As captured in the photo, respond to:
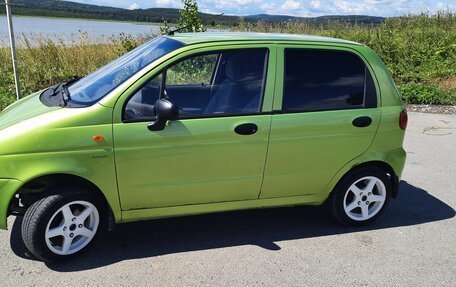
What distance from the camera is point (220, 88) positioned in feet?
12.9

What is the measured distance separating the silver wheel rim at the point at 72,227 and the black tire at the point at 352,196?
7.30 feet

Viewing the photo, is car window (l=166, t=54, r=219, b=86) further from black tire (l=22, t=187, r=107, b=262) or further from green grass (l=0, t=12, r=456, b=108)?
green grass (l=0, t=12, r=456, b=108)

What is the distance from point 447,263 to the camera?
3.79 m

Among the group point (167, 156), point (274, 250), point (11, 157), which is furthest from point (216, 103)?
point (11, 157)

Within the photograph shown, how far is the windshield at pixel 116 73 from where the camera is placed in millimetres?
3598

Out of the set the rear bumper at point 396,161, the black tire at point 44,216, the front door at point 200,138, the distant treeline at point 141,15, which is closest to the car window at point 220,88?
the front door at point 200,138

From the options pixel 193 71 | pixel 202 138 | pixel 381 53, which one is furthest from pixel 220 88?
pixel 381 53

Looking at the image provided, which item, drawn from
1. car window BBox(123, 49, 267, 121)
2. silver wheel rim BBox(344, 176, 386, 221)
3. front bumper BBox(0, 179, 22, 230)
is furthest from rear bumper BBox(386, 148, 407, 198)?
front bumper BBox(0, 179, 22, 230)

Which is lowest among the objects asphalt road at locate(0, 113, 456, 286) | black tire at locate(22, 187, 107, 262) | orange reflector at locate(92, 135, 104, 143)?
asphalt road at locate(0, 113, 456, 286)

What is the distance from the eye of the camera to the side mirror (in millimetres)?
3373

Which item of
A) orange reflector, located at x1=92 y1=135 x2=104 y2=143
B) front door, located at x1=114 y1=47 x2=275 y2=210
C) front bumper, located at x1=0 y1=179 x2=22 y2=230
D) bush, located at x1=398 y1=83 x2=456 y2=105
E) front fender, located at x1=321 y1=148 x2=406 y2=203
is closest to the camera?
front bumper, located at x1=0 y1=179 x2=22 y2=230

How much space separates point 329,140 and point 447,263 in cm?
144

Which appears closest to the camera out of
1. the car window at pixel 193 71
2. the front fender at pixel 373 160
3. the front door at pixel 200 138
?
the front door at pixel 200 138

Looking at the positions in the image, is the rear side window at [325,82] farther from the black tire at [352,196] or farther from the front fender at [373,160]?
the black tire at [352,196]
